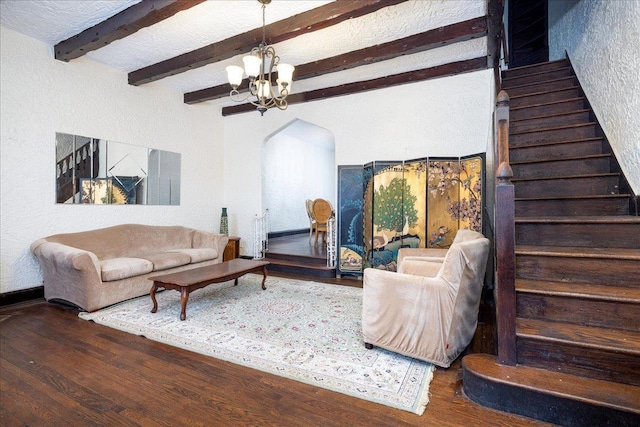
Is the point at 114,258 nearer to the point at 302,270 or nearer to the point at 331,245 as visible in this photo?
the point at 302,270

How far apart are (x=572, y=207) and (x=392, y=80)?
3.16 meters

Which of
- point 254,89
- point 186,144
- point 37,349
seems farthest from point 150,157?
point 37,349

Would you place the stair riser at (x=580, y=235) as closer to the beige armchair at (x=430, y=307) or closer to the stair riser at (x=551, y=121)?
the beige armchair at (x=430, y=307)

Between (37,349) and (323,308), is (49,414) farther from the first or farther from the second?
(323,308)

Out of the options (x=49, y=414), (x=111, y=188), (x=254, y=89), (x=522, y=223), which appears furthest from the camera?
(x=111, y=188)

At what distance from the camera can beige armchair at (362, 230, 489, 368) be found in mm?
2100

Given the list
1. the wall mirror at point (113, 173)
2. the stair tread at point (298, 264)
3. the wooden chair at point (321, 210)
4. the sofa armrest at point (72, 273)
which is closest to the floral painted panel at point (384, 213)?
the stair tread at point (298, 264)

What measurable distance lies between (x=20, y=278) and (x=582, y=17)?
7.41 meters

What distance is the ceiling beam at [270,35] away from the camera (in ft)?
9.57

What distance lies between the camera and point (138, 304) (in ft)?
11.6

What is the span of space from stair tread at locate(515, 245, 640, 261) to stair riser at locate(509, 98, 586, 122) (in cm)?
208

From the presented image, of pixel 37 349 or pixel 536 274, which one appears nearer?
pixel 536 274

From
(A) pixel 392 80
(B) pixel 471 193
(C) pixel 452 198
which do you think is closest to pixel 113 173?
(A) pixel 392 80

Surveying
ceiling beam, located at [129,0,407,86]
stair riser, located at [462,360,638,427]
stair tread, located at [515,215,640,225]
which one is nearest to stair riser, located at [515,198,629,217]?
stair tread, located at [515,215,640,225]
